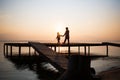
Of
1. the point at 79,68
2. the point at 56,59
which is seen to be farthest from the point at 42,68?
the point at 79,68

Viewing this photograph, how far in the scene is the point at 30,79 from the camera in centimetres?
1403

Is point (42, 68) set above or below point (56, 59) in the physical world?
below

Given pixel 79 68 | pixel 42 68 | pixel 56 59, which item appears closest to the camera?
pixel 79 68

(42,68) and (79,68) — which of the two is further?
(42,68)

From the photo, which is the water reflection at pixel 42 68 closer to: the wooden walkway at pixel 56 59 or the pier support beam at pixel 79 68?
the wooden walkway at pixel 56 59

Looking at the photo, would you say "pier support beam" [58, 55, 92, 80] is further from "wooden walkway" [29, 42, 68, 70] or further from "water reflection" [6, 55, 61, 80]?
"water reflection" [6, 55, 61, 80]

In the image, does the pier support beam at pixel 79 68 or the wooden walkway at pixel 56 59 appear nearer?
the pier support beam at pixel 79 68

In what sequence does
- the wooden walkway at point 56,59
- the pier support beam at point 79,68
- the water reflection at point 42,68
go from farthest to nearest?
the water reflection at point 42,68 < the wooden walkway at point 56,59 < the pier support beam at point 79,68

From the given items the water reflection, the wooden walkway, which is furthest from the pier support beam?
the water reflection

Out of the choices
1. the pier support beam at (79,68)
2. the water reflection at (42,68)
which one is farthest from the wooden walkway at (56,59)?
the pier support beam at (79,68)

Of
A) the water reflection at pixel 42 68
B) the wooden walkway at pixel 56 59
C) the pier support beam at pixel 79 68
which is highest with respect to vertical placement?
the pier support beam at pixel 79 68

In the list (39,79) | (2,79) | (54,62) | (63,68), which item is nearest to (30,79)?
(39,79)

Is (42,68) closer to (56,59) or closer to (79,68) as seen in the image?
(56,59)

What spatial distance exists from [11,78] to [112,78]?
6.80m
